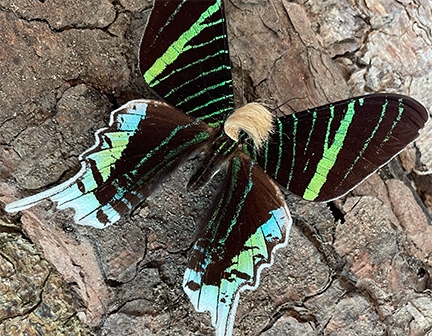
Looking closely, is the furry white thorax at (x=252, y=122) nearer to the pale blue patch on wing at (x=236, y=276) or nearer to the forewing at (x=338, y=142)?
the forewing at (x=338, y=142)

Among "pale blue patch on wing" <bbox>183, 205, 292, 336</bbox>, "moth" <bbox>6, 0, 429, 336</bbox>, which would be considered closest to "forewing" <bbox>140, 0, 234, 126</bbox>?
"moth" <bbox>6, 0, 429, 336</bbox>

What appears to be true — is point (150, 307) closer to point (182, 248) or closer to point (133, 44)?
point (182, 248)

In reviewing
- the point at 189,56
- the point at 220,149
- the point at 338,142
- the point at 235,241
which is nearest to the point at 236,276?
the point at 235,241

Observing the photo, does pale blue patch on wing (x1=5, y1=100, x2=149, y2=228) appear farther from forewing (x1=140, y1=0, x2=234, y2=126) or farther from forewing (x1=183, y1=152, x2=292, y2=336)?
forewing (x1=183, y1=152, x2=292, y2=336)

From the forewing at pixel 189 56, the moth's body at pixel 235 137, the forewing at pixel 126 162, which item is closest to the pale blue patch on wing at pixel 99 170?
the forewing at pixel 126 162

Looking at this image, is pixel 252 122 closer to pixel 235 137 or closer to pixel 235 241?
pixel 235 137

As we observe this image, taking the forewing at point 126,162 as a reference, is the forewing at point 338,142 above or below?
below

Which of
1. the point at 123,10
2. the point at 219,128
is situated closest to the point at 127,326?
the point at 219,128
